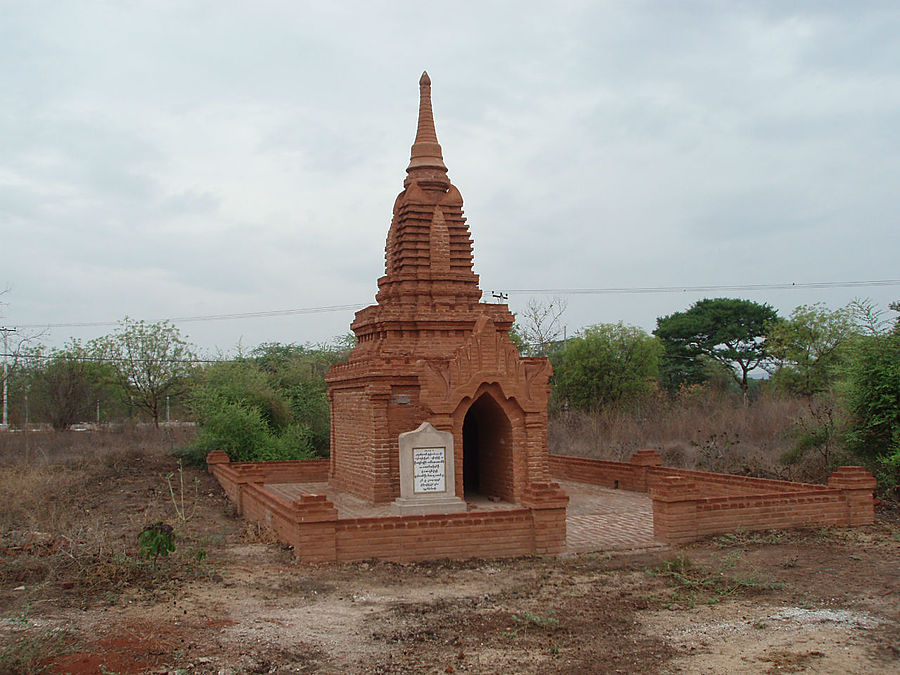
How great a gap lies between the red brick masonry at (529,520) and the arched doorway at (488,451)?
3.01m

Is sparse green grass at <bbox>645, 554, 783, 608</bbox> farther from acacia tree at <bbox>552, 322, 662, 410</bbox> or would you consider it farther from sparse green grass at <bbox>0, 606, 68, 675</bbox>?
acacia tree at <bbox>552, 322, 662, 410</bbox>

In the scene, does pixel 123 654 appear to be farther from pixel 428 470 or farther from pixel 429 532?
pixel 428 470

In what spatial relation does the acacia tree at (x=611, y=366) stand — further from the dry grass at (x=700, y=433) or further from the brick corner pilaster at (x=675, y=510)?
the brick corner pilaster at (x=675, y=510)

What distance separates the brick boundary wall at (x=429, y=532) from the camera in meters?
10.1

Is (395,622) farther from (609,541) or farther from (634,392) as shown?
(634,392)

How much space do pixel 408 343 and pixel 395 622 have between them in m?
8.37

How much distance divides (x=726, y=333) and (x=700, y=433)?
57.7ft

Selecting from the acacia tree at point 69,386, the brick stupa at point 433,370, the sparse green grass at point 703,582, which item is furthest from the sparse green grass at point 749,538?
the acacia tree at point 69,386

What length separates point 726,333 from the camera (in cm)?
4081

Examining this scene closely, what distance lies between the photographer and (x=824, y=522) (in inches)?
483

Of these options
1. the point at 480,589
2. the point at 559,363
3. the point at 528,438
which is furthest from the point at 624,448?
the point at 480,589

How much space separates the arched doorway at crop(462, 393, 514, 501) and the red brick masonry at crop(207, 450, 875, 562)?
3.01 meters

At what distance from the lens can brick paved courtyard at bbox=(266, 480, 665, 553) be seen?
1134 cm

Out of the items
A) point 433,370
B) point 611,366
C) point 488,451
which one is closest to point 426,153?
point 433,370
